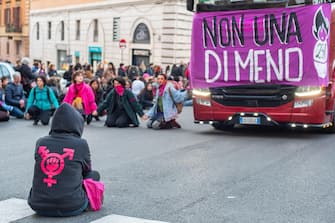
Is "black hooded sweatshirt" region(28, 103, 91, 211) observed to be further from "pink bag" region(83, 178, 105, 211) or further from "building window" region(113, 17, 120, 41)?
"building window" region(113, 17, 120, 41)

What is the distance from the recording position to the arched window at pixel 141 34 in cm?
3538

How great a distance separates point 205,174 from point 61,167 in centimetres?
309

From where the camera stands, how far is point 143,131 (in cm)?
1470

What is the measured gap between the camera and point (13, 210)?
21.5 feet

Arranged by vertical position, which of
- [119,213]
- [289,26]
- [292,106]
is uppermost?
[289,26]

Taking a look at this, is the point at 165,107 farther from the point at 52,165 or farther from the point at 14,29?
the point at 14,29

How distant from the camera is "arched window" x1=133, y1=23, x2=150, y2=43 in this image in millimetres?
35375

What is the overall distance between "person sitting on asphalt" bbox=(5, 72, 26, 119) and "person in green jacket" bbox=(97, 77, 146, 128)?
11.1 ft

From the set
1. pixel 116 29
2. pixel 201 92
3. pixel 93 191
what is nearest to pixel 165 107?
pixel 201 92

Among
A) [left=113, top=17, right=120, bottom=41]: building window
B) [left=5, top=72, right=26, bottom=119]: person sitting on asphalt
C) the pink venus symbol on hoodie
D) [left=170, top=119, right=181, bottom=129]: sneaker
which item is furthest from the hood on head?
[left=113, top=17, right=120, bottom=41]: building window

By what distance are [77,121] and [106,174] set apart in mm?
2490

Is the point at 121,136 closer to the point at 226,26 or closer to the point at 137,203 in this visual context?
the point at 226,26

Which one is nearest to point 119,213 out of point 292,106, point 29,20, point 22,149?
point 22,149

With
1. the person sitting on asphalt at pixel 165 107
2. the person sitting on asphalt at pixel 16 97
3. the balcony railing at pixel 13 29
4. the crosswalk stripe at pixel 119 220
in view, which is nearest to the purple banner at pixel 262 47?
the person sitting on asphalt at pixel 165 107
